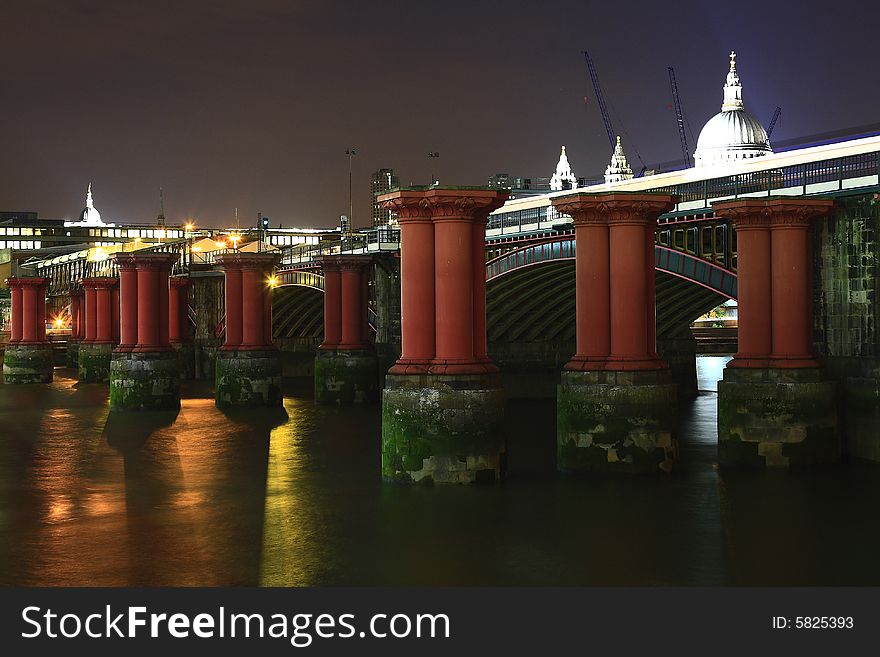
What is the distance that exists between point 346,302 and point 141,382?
338 inches

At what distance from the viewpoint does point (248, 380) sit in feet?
161

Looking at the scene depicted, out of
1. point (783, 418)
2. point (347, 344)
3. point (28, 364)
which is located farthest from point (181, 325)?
point (783, 418)

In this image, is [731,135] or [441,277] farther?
[731,135]

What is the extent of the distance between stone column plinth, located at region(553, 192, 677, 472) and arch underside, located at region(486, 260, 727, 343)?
1468 cm

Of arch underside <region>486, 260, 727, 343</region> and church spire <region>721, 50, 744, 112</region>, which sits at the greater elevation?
church spire <region>721, 50, 744, 112</region>

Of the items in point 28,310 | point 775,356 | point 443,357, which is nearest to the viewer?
point 443,357

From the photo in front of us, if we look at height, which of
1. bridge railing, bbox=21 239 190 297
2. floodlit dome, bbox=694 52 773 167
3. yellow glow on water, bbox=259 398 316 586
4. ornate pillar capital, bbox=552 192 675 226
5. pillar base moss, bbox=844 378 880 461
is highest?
floodlit dome, bbox=694 52 773 167

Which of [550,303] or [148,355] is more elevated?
[550,303]

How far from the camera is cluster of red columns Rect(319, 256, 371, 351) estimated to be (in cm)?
4969

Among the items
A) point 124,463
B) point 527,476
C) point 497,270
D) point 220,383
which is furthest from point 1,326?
point 527,476

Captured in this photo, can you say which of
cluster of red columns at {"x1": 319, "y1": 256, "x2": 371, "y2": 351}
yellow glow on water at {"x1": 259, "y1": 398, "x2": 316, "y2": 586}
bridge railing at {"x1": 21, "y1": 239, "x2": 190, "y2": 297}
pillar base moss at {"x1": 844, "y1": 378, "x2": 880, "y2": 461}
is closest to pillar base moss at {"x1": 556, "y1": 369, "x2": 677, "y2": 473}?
pillar base moss at {"x1": 844, "y1": 378, "x2": 880, "y2": 461}

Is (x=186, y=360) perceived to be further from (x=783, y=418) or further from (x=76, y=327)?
(x=783, y=418)

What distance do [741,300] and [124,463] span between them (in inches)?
616

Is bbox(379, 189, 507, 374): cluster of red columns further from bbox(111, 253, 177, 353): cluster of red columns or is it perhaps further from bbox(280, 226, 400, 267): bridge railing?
bbox(280, 226, 400, 267): bridge railing
